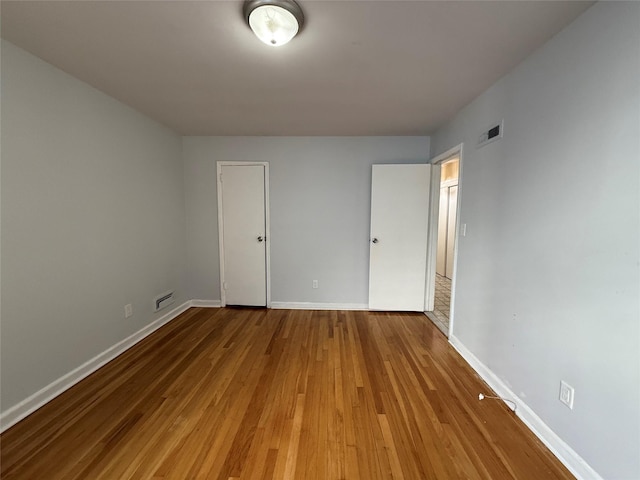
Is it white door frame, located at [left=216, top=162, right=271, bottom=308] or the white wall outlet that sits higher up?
white door frame, located at [left=216, top=162, right=271, bottom=308]

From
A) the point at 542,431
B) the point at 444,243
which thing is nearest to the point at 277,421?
the point at 542,431

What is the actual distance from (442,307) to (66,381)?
392 cm

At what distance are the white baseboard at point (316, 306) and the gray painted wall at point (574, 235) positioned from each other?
1630 millimetres

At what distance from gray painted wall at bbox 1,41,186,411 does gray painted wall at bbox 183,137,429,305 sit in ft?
2.25

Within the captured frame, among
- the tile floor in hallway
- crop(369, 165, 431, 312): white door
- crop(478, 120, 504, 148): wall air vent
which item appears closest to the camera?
crop(478, 120, 504, 148): wall air vent

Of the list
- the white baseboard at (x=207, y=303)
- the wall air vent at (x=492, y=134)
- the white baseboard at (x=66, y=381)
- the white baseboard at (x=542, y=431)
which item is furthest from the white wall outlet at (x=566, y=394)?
the white baseboard at (x=207, y=303)

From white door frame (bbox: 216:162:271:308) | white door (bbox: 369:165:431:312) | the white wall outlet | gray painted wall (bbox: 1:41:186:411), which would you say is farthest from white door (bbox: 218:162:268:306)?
the white wall outlet

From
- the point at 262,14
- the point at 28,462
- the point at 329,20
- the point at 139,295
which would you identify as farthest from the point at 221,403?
the point at 329,20

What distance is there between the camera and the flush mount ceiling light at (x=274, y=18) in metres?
1.16

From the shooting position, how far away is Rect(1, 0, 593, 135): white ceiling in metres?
1.23

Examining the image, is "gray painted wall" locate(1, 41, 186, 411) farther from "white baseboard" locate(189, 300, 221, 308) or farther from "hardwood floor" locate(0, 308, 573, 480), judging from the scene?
"white baseboard" locate(189, 300, 221, 308)

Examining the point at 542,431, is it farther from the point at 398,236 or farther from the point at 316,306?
the point at 316,306

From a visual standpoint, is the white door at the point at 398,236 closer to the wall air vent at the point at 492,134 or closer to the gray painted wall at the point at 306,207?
the gray painted wall at the point at 306,207

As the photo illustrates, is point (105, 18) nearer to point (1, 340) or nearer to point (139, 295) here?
point (1, 340)
